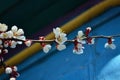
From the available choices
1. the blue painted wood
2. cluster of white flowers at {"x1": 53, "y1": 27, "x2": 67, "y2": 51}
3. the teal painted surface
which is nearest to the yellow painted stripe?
the blue painted wood

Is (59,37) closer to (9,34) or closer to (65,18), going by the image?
(9,34)

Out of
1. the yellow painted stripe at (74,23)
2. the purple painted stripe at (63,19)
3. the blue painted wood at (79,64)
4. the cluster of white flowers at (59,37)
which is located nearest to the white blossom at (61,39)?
the cluster of white flowers at (59,37)

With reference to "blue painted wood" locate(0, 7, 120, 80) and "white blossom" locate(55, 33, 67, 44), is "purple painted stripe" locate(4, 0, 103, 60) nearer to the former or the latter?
"blue painted wood" locate(0, 7, 120, 80)

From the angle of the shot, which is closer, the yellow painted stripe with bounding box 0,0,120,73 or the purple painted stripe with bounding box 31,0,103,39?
the yellow painted stripe with bounding box 0,0,120,73

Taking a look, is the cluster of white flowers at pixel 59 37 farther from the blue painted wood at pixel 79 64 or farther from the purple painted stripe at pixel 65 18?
the purple painted stripe at pixel 65 18

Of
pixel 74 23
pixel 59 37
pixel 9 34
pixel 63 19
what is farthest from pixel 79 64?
pixel 9 34

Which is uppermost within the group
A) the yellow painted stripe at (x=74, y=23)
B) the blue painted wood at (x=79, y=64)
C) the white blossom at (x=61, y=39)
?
the yellow painted stripe at (x=74, y=23)
